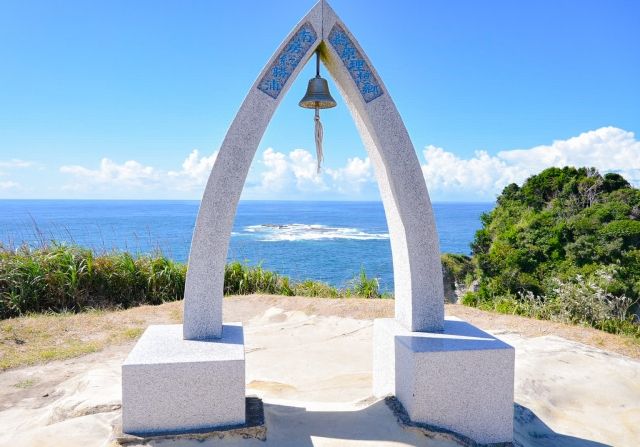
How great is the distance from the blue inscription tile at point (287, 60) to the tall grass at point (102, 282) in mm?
6066

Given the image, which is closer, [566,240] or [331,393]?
[331,393]

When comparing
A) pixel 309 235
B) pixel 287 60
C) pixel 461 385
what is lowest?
pixel 309 235

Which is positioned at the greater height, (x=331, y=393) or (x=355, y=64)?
(x=355, y=64)

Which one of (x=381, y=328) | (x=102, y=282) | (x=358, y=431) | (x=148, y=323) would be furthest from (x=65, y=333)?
(x=358, y=431)

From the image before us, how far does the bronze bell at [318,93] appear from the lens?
3.82 m

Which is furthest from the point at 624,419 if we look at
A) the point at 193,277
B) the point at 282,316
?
the point at 282,316

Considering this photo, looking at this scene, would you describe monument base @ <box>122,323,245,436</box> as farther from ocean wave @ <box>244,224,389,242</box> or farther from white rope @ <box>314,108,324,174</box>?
ocean wave @ <box>244,224,389,242</box>

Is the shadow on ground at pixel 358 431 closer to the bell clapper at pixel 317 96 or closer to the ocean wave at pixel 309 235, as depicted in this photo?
the bell clapper at pixel 317 96

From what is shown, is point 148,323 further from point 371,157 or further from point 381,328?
point 371,157

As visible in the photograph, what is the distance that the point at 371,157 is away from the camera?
4.09m

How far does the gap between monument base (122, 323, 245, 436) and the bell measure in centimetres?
208

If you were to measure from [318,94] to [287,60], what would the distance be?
38 cm

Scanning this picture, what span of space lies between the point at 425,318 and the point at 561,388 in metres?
1.93

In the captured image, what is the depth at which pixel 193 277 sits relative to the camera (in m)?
3.55
